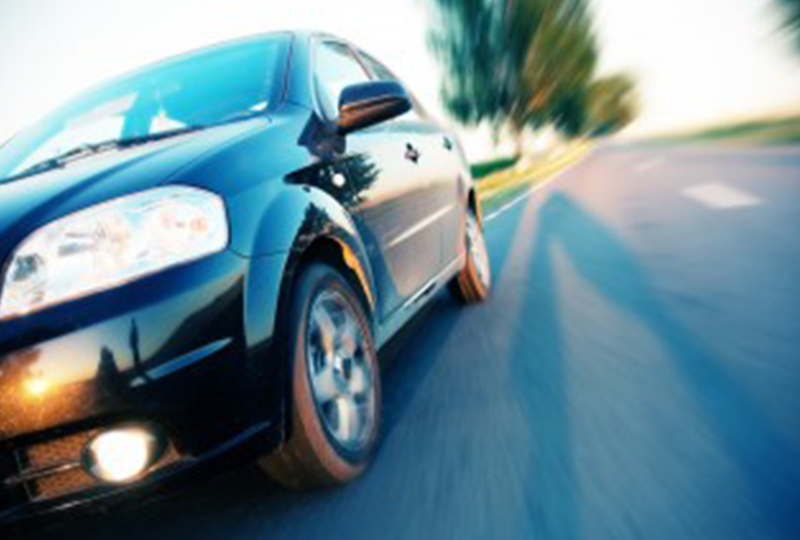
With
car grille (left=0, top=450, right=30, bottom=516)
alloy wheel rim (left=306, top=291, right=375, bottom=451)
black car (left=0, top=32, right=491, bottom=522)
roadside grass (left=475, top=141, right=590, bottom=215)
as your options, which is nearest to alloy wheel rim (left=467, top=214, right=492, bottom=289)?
black car (left=0, top=32, right=491, bottom=522)

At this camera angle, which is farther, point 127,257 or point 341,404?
point 341,404

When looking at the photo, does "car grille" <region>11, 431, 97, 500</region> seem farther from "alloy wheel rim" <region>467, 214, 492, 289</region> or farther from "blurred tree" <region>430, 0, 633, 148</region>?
"blurred tree" <region>430, 0, 633, 148</region>

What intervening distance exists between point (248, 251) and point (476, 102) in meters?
39.6

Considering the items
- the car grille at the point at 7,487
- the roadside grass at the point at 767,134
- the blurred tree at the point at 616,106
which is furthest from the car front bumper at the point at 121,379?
the blurred tree at the point at 616,106

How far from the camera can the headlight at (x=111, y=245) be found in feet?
5.63

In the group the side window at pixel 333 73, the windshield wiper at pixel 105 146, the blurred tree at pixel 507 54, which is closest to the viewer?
the windshield wiper at pixel 105 146

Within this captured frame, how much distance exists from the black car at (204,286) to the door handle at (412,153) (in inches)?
15.1

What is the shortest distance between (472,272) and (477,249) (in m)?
0.31

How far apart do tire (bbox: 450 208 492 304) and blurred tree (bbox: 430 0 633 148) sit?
34.9 metres

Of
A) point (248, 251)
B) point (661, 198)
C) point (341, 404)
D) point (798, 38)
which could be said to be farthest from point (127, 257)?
point (798, 38)

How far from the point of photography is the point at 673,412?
101 inches

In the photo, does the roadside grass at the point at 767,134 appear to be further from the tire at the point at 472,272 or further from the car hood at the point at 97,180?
the car hood at the point at 97,180

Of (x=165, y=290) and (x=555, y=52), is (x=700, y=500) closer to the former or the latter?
(x=165, y=290)

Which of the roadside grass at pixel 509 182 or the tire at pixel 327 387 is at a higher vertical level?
the tire at pixel 327 387
